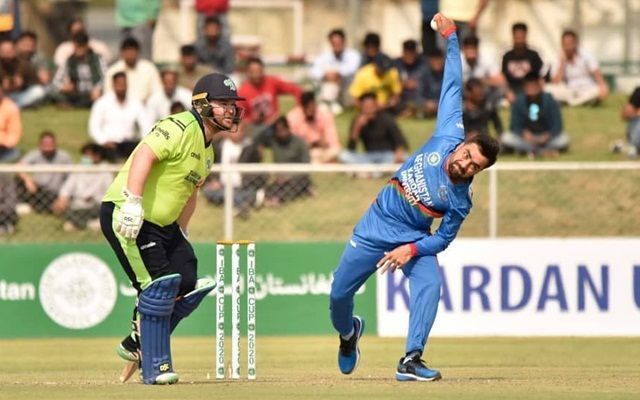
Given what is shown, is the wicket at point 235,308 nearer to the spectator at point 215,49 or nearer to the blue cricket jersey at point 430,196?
the blue cricket jersey at point 430,196

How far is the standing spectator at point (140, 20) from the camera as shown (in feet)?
81.3

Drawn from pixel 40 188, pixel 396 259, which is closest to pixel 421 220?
pixel 396 259

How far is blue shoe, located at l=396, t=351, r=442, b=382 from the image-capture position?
1152 centimetres

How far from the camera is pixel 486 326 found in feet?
60.0

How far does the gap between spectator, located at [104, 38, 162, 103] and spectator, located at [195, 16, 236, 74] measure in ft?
4.69

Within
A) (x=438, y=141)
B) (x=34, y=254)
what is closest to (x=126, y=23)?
(x=34, y=254)

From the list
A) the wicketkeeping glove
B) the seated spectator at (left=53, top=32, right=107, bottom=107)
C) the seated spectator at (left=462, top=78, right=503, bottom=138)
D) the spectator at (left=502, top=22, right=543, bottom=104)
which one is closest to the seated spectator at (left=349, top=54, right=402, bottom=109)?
the seated spectator at (left=462, top=78, right=503, bottom=138)

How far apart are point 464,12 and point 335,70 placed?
215 centimetres

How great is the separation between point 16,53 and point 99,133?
313 centimetres

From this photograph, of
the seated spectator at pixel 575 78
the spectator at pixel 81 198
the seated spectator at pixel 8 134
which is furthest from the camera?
the seated spectator at pixel 575 78

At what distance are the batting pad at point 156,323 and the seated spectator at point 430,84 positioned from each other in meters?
13.3

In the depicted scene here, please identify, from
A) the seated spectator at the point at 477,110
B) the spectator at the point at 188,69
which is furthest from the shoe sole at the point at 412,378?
the spectator at the point at 188,69

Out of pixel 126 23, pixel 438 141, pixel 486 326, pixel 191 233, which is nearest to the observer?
pixel 438 141

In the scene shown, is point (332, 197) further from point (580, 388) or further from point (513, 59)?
point (580, 388)
